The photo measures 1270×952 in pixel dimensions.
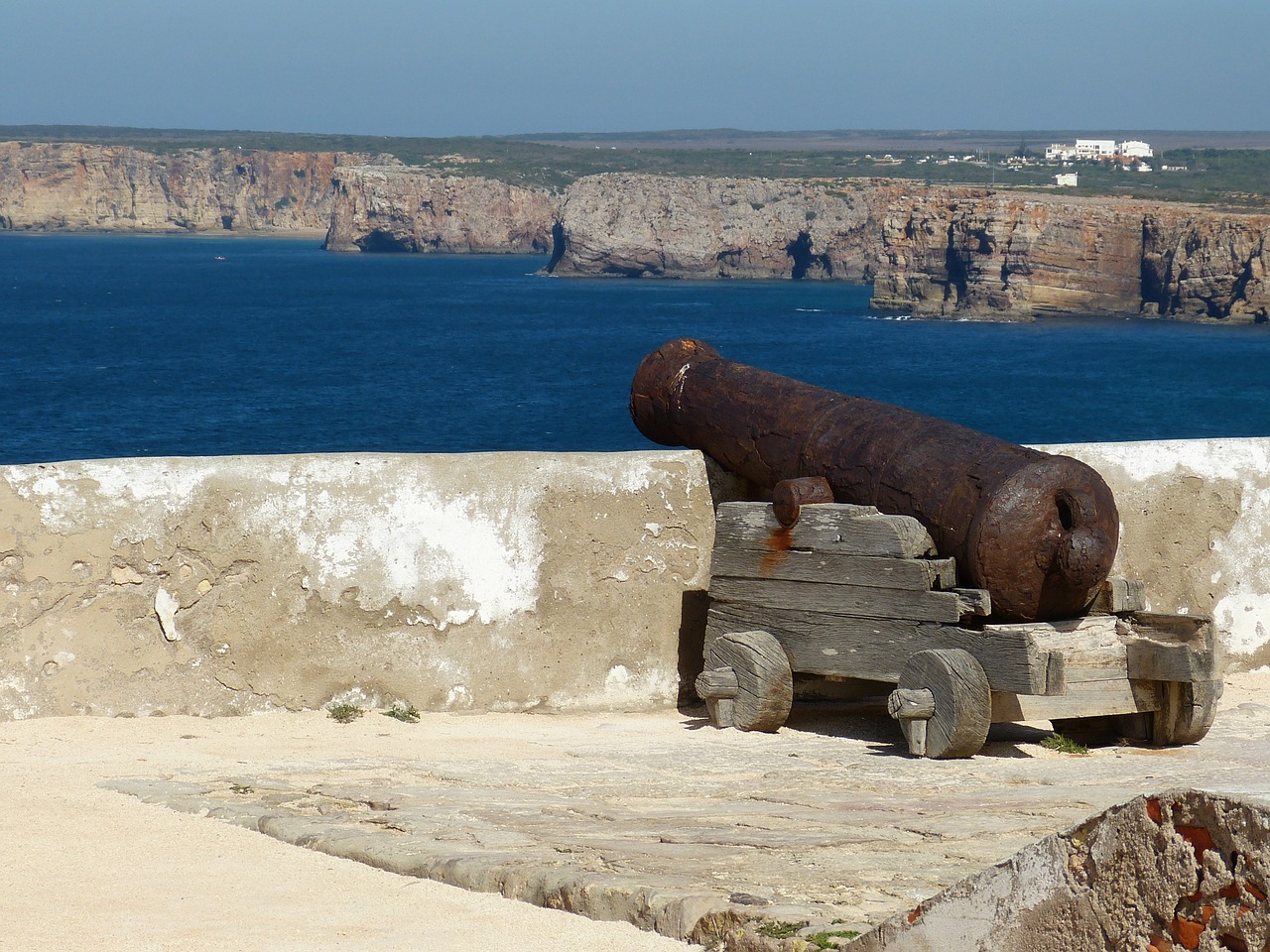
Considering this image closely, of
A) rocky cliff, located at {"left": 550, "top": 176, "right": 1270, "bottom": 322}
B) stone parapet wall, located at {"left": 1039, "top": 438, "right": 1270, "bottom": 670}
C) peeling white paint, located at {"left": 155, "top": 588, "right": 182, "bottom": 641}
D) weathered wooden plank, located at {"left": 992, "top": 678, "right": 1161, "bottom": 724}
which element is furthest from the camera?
rocky cliff, located at {"left": 550, "top": 176, "right": 1270, "bottom": 322}

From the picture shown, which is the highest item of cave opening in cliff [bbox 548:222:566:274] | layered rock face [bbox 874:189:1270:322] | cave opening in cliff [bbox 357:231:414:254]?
layered rock face [bbox 874:189:1270:322]

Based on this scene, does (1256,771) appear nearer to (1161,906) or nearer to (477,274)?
(1161,906)

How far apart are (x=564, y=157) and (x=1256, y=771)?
169619 millimetres

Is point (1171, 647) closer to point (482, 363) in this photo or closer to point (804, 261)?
point (482, 363)

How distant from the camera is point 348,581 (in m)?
4.98

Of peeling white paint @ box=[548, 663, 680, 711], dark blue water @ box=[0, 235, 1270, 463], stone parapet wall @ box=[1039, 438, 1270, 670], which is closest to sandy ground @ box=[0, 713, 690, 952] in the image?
peeling white paint @ box=[548, 663, 680, 711]

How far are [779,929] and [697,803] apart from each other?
129 centimetres

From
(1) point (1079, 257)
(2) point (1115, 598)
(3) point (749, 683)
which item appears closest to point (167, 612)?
(3) point (749, 683)

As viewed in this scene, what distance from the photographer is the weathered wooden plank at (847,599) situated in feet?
15.0

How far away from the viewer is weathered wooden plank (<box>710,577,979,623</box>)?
4562mm

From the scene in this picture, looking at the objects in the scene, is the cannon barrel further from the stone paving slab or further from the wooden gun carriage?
the stone paving slab

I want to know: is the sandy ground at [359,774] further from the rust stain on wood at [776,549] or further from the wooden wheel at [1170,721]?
the rust stain on wood at [776,549]

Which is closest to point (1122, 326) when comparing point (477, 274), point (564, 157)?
point (477, 274)

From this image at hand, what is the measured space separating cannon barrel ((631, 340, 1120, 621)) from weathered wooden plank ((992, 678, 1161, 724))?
23 centimetres
